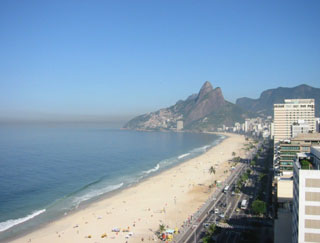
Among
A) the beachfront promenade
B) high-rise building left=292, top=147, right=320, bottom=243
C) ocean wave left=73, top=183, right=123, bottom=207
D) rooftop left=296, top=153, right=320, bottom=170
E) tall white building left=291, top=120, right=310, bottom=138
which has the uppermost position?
tall white building left=291, top=120, right=310, bottom=138

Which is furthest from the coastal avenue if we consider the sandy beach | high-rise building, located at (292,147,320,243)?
high-rise building, located at (292,147,320,243)

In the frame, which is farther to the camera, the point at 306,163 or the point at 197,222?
the point at 197,222

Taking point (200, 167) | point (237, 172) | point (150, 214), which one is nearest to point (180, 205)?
point (150, 214)

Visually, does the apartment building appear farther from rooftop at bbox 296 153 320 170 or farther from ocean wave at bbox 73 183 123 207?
ocean wave at bbox 73 183 123 207

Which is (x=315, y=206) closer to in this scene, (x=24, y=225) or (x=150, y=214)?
(x=150, y=214)

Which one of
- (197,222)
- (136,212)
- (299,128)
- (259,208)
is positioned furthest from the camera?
(299,128)

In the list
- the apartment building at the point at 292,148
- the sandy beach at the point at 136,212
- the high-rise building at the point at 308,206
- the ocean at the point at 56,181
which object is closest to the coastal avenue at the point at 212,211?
the sandy beach at the point at 136,212

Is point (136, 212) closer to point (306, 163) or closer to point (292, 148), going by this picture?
point (292, 148)

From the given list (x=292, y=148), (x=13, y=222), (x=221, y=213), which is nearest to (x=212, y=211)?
(x=221, y=213)
